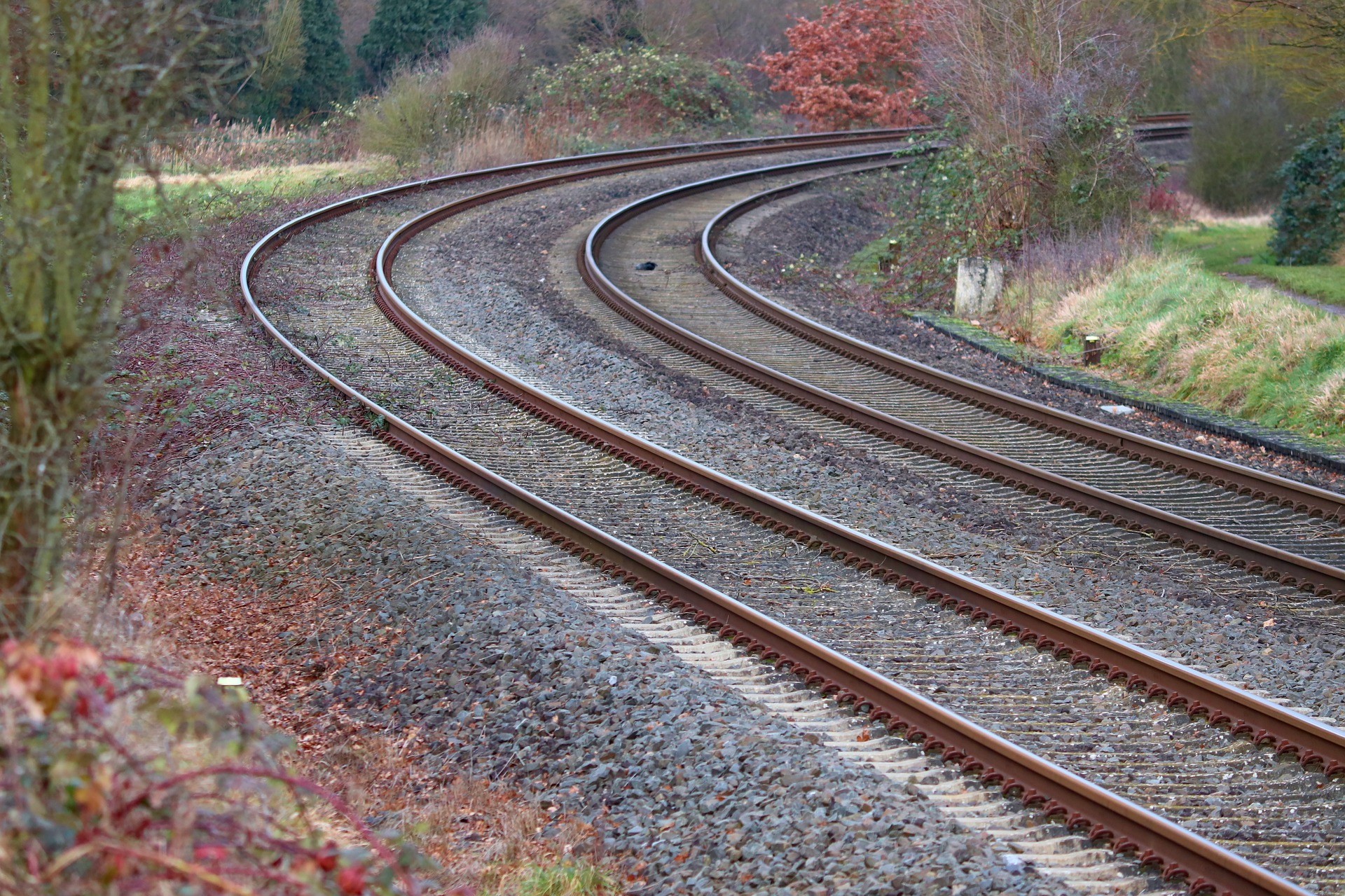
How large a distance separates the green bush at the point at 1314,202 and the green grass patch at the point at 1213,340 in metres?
4.39

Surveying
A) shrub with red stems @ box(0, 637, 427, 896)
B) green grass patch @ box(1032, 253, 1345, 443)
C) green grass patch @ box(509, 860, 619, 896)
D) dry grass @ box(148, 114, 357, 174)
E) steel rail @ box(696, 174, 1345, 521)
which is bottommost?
dry grass @ box(148, 114, 357, 174)

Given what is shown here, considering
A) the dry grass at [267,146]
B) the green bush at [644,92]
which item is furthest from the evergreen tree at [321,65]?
the green bush at [644,92]

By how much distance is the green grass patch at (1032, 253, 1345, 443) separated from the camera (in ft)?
39.0

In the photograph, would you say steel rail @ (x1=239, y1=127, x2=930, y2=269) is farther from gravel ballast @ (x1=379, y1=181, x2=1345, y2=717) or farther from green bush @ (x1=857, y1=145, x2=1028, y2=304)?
green bush @ (x1=857, y1=145, x2=1028, y2=304)

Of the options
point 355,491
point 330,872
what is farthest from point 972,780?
point 355,491

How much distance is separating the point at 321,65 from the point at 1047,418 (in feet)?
115

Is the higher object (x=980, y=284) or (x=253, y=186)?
(x=980, y=284)

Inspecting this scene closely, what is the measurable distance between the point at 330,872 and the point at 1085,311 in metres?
13.7

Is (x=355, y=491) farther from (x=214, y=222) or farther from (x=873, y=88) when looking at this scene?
(x=873, y=88)

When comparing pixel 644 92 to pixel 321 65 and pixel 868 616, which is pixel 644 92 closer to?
pixel 321 65

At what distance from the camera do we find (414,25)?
43750mm

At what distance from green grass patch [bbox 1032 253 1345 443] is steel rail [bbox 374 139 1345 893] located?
5550 mm

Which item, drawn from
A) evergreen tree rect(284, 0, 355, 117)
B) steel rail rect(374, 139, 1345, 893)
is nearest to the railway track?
steel rail rect(374, 139, 1345, 893)

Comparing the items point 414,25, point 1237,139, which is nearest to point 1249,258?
point 1237,139
